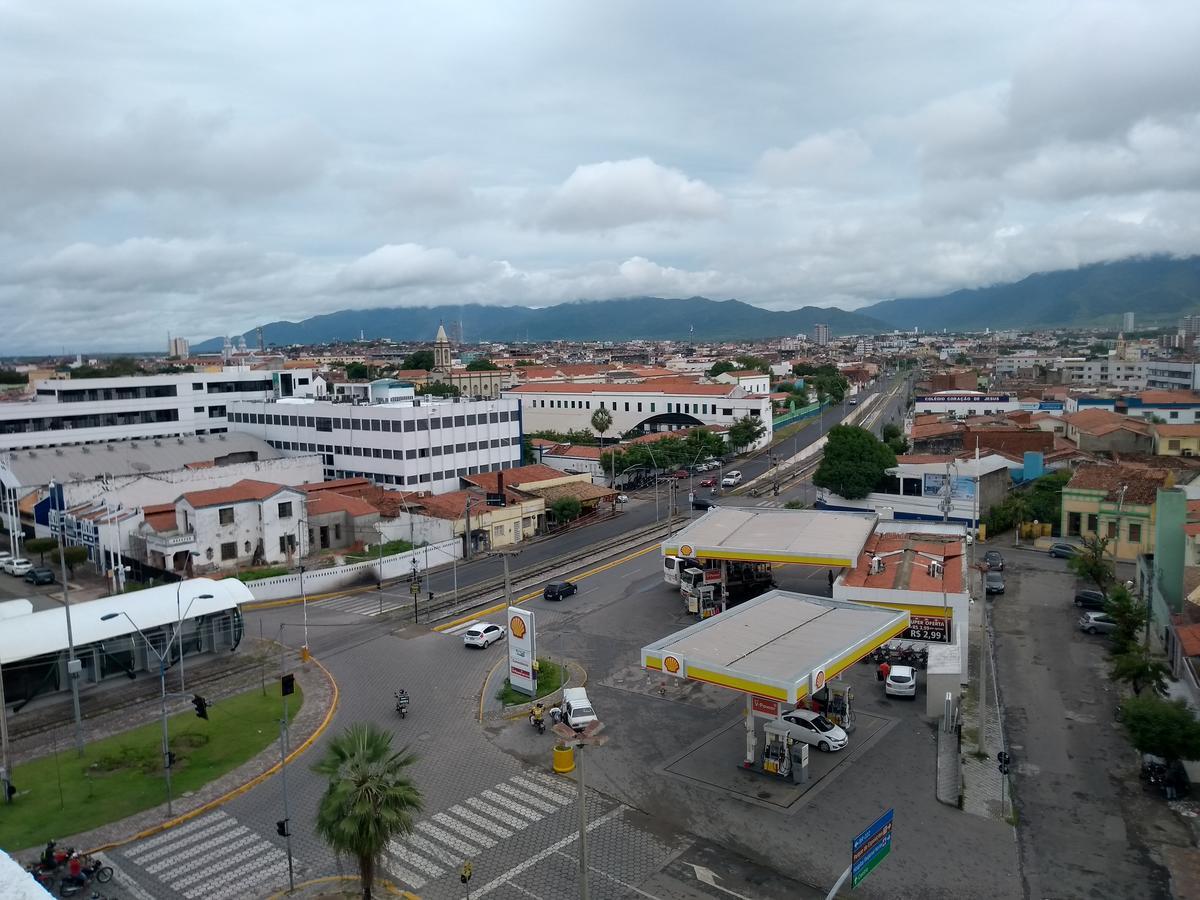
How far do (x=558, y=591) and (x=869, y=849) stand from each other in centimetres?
2460

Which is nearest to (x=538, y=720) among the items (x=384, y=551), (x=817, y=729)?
(x=817, y=729)

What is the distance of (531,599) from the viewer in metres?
39.4

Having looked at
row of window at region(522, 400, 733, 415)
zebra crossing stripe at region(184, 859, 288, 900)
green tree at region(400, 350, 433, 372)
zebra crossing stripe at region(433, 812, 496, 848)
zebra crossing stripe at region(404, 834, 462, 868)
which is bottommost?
zebra crossing stripe at region(433, 812, 496, 848)

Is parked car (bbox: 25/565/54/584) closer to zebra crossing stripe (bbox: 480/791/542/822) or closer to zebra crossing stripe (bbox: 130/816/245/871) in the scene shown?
zebra crossing stripe (bbox: 130/816/245/871)

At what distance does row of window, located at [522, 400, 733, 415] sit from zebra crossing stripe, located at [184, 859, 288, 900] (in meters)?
76.7

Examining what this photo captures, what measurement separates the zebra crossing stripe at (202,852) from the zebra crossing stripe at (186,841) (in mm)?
193

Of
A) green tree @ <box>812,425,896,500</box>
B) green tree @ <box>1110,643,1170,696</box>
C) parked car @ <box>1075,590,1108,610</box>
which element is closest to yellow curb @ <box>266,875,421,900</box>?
green tree @ <box>1110,643,1170,696</box>

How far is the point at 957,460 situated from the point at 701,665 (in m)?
A: 37.4

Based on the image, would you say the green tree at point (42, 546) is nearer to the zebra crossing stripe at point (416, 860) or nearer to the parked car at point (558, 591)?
the parked car at point (558, 591)

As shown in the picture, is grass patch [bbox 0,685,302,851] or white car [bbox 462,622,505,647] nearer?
grass patch [bbox 0,685,302,851]

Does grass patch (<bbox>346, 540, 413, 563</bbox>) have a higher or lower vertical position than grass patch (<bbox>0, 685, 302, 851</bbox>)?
higher

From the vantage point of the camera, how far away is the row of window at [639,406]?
304 ft

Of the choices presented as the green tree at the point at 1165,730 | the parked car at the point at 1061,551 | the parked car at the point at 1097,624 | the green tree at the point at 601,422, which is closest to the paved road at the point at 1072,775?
the parked car at the point at 1097,624

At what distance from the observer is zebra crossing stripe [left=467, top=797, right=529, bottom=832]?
2017 centimetres
